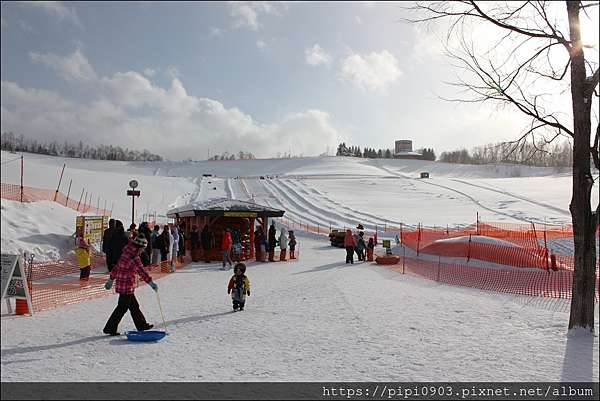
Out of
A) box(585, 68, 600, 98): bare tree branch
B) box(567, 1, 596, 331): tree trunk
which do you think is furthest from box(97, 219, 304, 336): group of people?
box(585, 68, 600, 98): bare tree branch

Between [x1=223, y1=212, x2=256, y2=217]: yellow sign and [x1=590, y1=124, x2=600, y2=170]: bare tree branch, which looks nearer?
[x1=590, y1=124, x2=600, y2=170]: bare tree branch

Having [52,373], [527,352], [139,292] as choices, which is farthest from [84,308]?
[527,352]

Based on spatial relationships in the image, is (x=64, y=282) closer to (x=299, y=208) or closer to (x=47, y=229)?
(x=47, y=229)

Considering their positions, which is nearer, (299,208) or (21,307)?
(21,307)

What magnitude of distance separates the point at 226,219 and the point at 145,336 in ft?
51.3

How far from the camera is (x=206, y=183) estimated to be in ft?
228

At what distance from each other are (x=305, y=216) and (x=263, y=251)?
23.5 metres

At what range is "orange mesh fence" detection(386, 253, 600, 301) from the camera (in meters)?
12.6

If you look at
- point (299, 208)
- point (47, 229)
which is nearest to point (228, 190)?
point (299, 208)

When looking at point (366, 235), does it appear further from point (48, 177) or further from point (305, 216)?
point (48, 177)

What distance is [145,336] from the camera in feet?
22.7

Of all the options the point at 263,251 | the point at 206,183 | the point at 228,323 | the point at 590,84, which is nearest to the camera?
the point at 590,84

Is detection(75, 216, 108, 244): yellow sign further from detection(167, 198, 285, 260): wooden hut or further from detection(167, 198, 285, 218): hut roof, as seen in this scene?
detection(167, 198, 285, 260): wooden hut

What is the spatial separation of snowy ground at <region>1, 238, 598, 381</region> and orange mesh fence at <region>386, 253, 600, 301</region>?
4.48 feet
